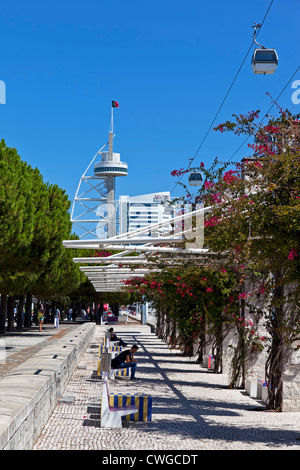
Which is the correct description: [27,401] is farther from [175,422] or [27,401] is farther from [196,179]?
[196,179]

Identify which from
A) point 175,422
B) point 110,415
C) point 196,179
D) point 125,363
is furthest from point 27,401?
point 196,179

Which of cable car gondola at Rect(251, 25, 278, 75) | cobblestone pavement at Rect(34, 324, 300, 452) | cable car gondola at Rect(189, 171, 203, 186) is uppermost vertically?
cable car gondola at Rect(251, 25, 278, 75)

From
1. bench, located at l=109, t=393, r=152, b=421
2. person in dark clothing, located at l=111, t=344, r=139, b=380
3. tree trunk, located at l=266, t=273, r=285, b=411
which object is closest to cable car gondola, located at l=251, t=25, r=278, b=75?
tree trunk, located at l=266, t=273, r=285, b=411

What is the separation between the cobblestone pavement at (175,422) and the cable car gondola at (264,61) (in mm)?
6083

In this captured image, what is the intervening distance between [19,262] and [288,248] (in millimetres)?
20982

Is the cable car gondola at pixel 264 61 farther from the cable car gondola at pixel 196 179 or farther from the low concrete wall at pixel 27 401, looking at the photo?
the cable car gondola at pixel 196 179

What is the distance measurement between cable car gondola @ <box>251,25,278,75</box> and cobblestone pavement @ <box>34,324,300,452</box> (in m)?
6.08

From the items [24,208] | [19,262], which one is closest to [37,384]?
[24,208]

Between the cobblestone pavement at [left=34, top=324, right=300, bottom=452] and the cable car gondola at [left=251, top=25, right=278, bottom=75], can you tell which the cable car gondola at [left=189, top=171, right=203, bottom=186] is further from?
the cable car gondola at [left=251, top=25, right=278, bottom=75]

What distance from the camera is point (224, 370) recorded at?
22.4 m

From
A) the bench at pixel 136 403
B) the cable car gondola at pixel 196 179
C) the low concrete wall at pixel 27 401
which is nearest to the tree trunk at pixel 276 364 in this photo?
the bench at pixel 136 403

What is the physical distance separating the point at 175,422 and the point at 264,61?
21.0 ft

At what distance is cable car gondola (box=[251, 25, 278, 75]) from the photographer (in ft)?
39.3

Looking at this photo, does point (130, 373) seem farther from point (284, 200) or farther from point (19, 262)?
point (19, 262)
